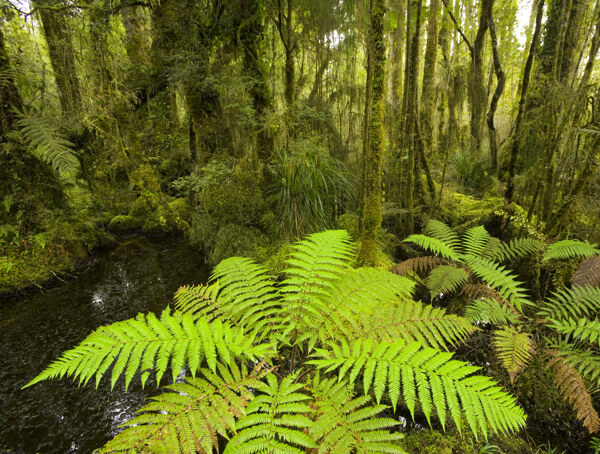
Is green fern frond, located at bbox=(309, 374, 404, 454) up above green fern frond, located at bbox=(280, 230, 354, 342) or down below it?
below

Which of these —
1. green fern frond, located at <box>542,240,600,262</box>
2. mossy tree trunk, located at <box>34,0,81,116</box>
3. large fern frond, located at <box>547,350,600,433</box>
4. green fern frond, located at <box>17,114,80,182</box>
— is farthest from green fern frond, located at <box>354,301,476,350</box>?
mossy tree trunk, located at <box>34,0,81,116</box>

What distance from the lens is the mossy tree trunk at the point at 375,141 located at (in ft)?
7.88

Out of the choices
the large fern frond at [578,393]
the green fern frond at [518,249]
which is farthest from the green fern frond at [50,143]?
the large fern frond at [578,393]

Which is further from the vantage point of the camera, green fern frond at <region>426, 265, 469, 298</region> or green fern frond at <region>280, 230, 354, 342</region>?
green fern frond at <region>426, 265, 469, 298</region>

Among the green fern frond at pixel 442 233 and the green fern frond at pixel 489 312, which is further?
the green fern frond at pixel 442 233

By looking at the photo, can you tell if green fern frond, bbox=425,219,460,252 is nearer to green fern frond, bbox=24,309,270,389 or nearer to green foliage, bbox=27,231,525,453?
green foliage, bbox=27,231,525,453

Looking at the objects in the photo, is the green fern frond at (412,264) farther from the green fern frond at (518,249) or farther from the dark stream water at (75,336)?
the dark stream water at (75,336)

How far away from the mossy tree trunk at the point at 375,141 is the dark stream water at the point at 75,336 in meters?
2.47

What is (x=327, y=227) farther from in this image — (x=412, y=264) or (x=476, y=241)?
(x=476, y=241)

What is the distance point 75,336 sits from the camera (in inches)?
128

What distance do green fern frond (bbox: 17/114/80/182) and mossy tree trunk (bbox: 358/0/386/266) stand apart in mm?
3818

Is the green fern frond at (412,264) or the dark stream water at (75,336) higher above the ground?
the green fern frond at (412,264)

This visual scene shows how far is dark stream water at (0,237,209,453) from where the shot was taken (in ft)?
7.34

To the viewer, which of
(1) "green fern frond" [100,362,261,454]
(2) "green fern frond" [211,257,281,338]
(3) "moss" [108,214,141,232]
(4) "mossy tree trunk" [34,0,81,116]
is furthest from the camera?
(3) "moss" [108,214,141,232]
